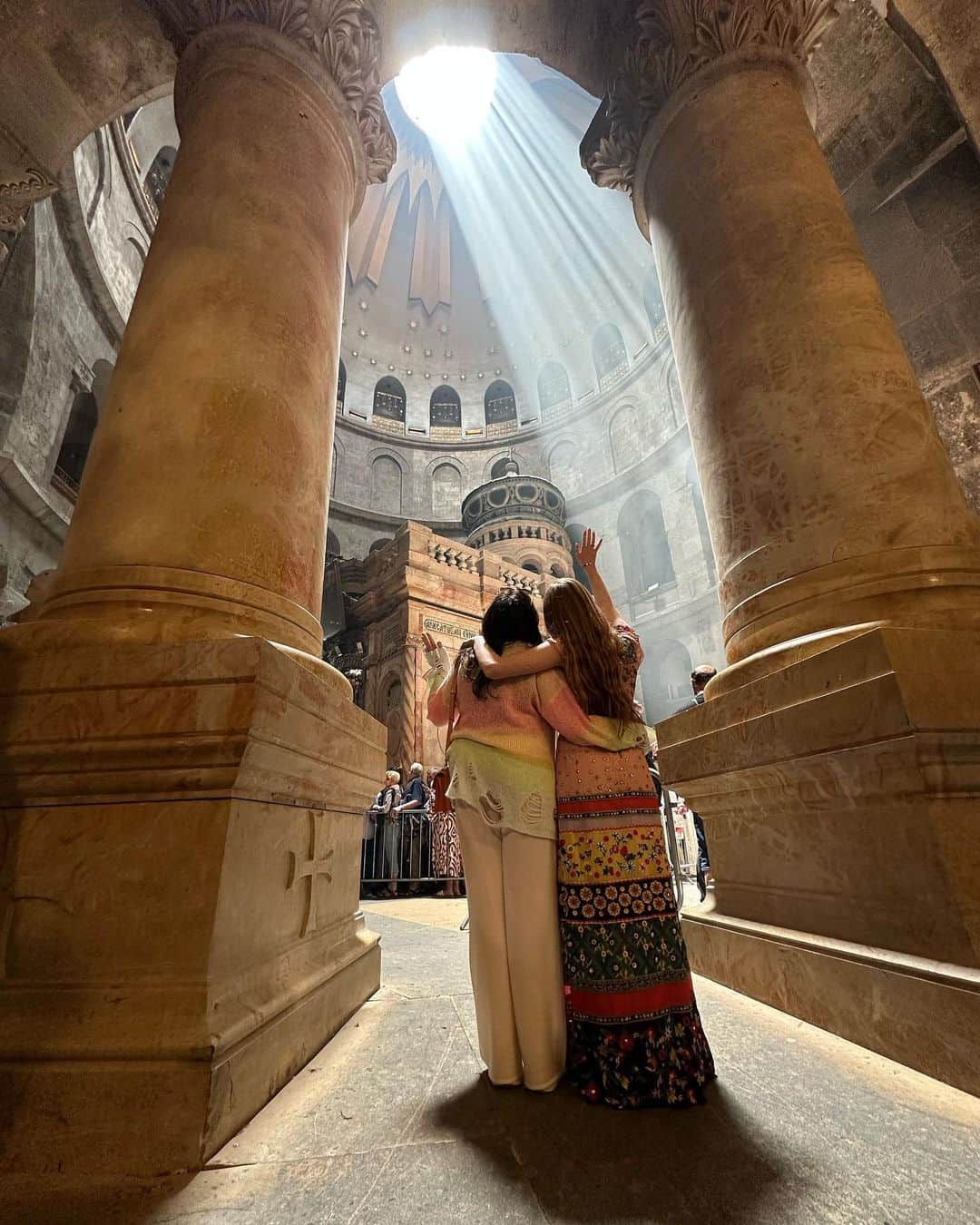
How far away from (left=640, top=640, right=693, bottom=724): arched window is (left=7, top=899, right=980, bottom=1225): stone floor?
1665cm

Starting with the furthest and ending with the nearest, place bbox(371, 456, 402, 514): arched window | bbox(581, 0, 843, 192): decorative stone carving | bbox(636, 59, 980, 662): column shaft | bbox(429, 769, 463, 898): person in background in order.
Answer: bbox(371, 456, 402, 514): arched window, bbox(429, 769, 463, 898): person in background, bbox(581, 0, 843, 192): decorative stone carving, bbox(636, 59, 980, 662): column shaft

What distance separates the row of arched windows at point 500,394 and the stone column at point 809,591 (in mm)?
22816

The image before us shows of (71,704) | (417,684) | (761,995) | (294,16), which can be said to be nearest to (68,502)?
(417,684)

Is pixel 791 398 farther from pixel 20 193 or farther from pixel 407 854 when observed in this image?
pixel 407 854

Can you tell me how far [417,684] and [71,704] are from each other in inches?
432

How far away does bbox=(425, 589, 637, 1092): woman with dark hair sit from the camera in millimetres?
1551

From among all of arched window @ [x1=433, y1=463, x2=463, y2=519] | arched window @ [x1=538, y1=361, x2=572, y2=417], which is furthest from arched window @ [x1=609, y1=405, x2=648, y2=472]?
arched window @ [x1=433, y1=463, x2=463, y2=519]

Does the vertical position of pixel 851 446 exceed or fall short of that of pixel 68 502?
it falls short

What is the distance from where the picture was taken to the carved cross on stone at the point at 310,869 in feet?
5.84

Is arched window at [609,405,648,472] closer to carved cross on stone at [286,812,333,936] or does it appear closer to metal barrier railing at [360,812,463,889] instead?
metal barrier railing at [360,812,463,889]

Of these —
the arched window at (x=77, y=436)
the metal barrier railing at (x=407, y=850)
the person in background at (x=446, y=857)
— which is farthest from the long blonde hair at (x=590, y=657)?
the arched window at (x=77, y=436)

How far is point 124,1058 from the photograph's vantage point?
1.20 metres

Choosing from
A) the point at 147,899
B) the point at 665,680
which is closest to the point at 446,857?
the point at 147,899

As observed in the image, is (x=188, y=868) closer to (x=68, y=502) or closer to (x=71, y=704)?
(x=71, y=704)
